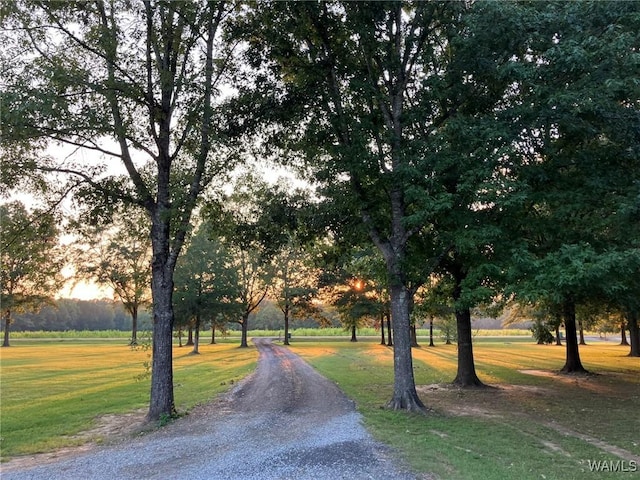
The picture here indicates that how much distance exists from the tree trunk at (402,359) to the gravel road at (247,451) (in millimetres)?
1327

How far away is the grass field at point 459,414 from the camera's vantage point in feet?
23.0

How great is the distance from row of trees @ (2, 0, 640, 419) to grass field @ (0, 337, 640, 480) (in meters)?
2.08

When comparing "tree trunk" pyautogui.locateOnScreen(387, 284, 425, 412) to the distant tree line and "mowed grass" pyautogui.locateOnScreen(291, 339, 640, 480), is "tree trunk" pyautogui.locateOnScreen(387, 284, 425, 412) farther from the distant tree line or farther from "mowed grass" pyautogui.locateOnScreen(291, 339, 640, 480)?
the distant tree line

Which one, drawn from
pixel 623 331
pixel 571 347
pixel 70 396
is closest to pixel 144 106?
pixel 70 396

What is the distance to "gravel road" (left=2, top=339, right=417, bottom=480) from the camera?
635cm

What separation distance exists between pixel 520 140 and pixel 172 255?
29.1 ft

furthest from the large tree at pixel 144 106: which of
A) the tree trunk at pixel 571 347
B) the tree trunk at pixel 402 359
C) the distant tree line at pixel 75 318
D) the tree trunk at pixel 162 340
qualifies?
the distant tree line at pixel 75 318

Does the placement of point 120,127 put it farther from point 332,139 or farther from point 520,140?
point 520,140

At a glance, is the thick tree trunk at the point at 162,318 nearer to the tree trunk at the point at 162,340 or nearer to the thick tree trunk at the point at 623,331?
the tree trunk at the point at 162,340

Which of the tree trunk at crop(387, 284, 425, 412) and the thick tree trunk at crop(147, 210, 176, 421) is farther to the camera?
the tree trunk at crop(387, 284, 425, 412)

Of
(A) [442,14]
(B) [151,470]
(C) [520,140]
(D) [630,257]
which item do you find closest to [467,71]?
(A) [442,14]

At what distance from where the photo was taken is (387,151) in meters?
12.0

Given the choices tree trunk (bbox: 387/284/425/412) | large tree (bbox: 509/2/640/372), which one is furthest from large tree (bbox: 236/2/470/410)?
large tree (bbox: 509/2/640/372)

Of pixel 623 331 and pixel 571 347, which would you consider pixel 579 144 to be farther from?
pixel 623 331
